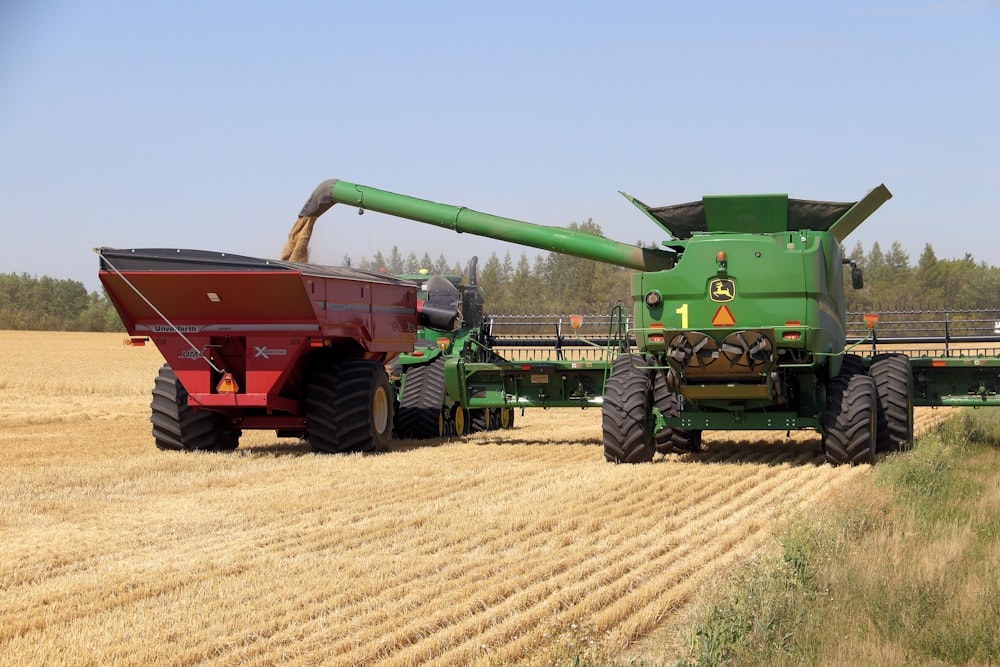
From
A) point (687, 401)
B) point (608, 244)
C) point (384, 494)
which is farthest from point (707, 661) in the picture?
point (608, 244)

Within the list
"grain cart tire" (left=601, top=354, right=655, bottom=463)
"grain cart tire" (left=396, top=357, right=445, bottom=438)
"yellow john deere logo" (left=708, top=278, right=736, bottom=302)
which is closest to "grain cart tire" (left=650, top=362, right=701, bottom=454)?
"grain cart tire" (left=601, top=354, right=655, bottom=463)

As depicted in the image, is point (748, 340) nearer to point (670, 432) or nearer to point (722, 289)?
point (722, 289)

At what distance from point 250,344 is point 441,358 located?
158 inches

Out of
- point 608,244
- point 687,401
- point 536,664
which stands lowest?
point 536,664

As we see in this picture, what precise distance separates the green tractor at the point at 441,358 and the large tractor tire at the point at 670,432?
2831 millimetres

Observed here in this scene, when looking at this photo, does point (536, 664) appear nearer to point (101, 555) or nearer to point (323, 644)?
point (323, 644)

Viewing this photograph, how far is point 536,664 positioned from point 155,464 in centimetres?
710

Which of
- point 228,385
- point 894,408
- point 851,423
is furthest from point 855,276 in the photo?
point 228,385

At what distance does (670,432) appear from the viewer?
40.3 ft

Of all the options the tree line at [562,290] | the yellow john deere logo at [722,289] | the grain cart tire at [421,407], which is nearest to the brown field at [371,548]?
the yellow john deere logo at [722,289]

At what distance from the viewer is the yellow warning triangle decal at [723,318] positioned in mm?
10406

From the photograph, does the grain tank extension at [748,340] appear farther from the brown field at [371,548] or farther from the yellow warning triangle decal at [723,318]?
the brown field at [371,548]

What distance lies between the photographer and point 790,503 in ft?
28.2

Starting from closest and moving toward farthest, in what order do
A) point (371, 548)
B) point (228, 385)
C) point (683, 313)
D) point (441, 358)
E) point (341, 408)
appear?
point (371, 548) < point (683, 313) < point (228, 385) < point (341, 408) < point (441, 358)
